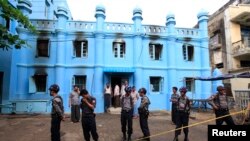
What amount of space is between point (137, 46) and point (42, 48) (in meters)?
6.72

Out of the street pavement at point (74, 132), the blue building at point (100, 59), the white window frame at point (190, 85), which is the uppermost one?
the blue building at point (100, 59)

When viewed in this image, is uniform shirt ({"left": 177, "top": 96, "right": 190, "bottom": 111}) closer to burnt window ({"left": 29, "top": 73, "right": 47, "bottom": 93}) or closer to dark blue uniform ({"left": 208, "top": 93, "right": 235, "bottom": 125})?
dark blue uniform ({"left": 208, "top": 93, "right": 235, "bottom": 125})

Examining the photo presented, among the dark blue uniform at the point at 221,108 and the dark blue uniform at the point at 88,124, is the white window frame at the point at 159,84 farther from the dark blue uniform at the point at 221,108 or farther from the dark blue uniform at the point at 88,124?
the dark blue uniform at the point at 88,124

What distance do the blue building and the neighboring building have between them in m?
5.48

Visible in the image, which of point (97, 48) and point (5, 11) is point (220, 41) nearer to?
point (97, 48)

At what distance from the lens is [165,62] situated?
58.0 feet

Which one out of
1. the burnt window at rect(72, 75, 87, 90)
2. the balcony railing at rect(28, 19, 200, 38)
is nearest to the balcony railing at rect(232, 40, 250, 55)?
the balcony railing at rect(28, 19, 200, 38)

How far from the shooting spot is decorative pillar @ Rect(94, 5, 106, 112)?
16.1 metres

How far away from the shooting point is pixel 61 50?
643 inches

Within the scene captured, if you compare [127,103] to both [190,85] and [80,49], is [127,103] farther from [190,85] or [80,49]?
[190,85]

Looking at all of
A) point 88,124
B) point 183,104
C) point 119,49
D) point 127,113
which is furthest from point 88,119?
point 119,49

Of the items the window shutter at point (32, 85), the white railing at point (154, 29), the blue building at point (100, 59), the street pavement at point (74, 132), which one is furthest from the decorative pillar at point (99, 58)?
the street pavement at point (74, 132)

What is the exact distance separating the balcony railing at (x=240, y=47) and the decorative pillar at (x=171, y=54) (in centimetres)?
749

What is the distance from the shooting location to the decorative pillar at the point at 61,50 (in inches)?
630
